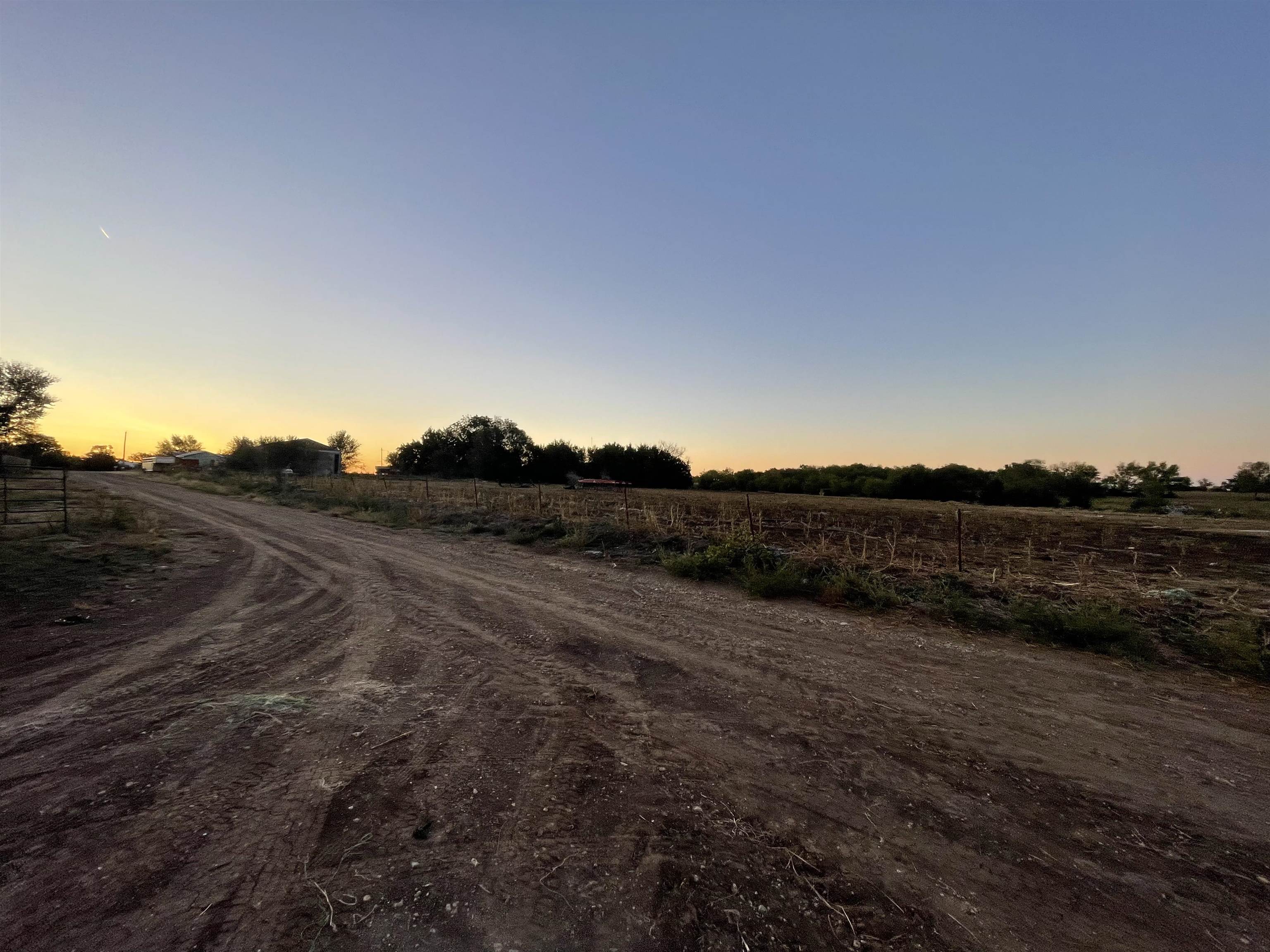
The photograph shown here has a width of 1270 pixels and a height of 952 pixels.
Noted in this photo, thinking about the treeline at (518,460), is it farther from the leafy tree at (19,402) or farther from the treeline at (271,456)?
the leafy tree at (19,402)

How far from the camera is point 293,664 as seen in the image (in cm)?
478

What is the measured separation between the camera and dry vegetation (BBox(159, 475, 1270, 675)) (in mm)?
6180

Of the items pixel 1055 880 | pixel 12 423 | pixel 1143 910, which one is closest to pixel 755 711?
pixel 1055 880

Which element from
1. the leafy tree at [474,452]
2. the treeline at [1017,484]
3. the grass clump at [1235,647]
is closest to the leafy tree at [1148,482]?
the treeline at [1017,484]

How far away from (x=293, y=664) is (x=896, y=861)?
5267 mm

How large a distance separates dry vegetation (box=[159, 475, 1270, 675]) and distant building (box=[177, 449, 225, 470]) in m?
65.9

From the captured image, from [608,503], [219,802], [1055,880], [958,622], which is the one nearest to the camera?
[1055,880]

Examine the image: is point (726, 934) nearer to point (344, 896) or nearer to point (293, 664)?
point (344, 896)

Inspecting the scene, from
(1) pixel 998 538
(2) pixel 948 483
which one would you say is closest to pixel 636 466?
(2) pixel 948 483

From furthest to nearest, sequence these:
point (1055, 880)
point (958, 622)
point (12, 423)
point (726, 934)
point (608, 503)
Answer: point (12, 423), point (608, 503), point (958, 622), point (1055, 880), point (726, 934)

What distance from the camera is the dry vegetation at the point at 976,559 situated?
6.18 metres

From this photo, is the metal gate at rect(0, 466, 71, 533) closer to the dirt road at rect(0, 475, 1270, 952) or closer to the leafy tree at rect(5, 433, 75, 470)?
the dirt road at rect(0, 475, 1270, 952)

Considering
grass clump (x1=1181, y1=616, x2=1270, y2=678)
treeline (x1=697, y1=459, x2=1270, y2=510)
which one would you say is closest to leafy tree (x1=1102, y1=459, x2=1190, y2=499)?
treeline (x1=697, y1=459, x2=1270, y2=510)

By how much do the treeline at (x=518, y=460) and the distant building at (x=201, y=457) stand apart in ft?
94.8
